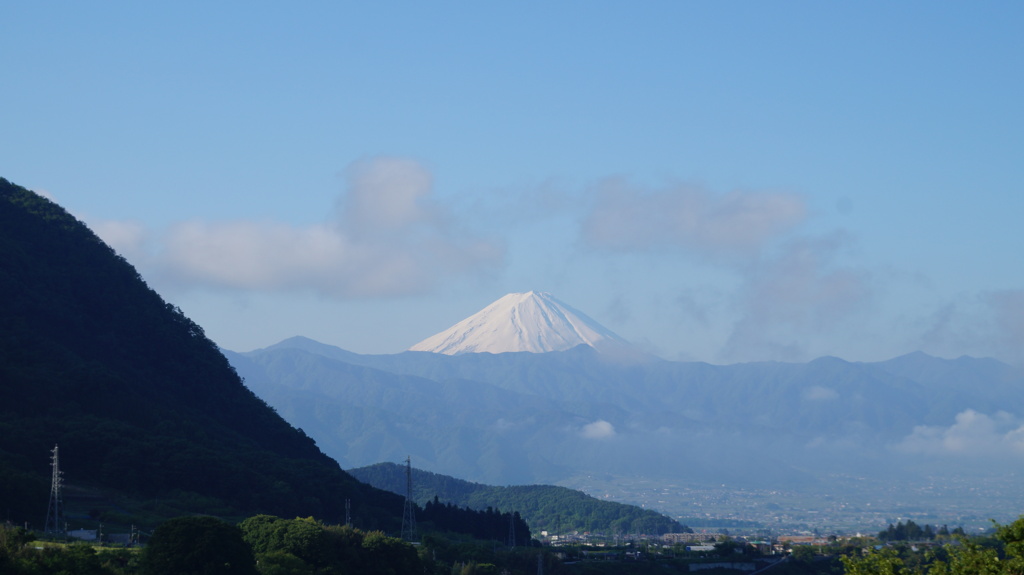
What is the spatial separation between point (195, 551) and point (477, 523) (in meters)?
50.4

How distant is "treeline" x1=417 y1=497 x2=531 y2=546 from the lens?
82.9 m

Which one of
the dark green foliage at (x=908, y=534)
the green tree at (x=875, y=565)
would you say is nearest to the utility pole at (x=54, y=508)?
the green tree at (x=875, y=565)

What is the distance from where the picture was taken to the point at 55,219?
294 ft

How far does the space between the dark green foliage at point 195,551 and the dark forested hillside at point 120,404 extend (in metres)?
13.5

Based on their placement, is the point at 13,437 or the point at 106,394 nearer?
the point at 13,437

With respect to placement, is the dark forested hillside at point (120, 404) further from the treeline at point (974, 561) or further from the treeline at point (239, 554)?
the treeline at point (974, 561)

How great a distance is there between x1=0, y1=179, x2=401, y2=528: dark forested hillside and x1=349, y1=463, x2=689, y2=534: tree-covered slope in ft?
190

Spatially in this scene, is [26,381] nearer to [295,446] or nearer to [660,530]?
[295,446]

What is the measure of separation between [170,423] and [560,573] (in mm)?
25944

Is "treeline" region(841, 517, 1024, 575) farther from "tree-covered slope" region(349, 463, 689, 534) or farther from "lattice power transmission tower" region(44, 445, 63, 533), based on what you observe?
"tree-covered slope" region(349, 463, 689, 534)

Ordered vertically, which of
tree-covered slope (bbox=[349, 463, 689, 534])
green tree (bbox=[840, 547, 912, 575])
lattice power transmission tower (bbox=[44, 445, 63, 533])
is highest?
tree-covered slope (bbox=[349, 463, 689, 534])

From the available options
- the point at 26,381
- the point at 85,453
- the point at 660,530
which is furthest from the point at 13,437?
the point at 660,530

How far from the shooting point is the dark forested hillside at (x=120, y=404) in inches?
2421

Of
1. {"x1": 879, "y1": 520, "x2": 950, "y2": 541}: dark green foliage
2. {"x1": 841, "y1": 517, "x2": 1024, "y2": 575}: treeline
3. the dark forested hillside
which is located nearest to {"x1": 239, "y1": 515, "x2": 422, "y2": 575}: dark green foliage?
the dark forested hillside
